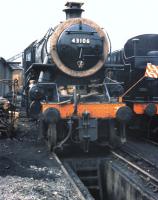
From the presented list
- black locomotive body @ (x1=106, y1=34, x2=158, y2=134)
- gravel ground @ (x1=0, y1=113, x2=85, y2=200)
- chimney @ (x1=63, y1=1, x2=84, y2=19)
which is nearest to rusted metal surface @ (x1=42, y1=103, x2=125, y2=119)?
gravel ground @ (x1=0, y1=113, x2=85, y2=200)

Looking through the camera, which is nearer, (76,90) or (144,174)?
(144,174)

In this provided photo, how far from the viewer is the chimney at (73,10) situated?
11.0m

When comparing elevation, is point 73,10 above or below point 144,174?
above

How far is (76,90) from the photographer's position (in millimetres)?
10586

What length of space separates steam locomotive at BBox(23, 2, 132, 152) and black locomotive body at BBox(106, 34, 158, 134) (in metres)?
1.03

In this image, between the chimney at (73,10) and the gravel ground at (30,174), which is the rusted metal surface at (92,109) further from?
the chimney at (73,10)

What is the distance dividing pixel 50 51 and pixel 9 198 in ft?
16.3

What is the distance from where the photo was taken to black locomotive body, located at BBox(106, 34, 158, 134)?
11.6m

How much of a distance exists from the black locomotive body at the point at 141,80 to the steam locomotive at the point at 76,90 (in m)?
1.03

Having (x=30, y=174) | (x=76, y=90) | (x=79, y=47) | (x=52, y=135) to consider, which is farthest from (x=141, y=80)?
(x=30, y=174)

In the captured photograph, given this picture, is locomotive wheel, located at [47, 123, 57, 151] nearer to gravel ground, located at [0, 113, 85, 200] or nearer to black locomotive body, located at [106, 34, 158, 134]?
gravel ground, located at [0, 113, 85, 200]

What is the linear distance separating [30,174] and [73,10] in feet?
16.9

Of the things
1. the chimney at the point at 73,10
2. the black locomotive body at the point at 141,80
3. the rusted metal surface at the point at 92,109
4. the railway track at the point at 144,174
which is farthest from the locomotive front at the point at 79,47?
the railway track at the point at 144,174

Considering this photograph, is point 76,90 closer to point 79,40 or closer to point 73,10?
point 79,40
